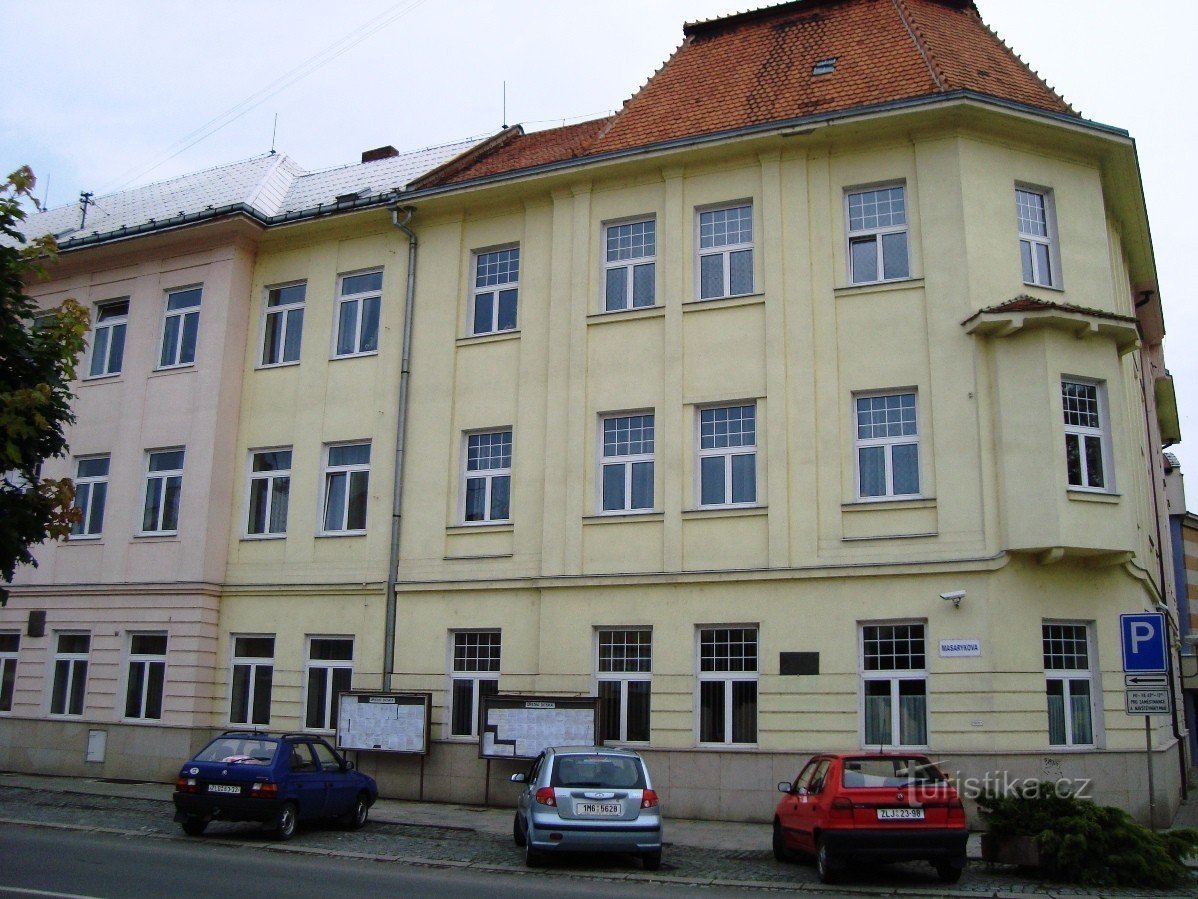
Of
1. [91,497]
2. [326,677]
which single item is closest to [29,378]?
[326,677]

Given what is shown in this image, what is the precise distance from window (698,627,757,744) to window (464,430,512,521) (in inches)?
180

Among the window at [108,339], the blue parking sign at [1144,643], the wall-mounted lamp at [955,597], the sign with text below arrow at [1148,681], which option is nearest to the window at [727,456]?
the wall-mounted lamp at [955,597]

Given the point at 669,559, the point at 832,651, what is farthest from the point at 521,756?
the point at 832,651

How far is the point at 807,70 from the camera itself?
67.9ft

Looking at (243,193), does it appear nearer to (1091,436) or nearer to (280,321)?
(280,321)

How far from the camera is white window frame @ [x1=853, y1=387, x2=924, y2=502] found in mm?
17578

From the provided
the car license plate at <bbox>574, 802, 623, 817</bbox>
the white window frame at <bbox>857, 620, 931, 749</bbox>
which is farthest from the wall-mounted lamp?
the car license plate at <bbox>574, 802, 623, 817</bbox>

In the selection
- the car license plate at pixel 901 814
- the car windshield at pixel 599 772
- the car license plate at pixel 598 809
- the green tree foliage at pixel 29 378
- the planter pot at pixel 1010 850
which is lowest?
the planter pot at pixel 1010 850

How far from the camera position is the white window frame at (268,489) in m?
22.7

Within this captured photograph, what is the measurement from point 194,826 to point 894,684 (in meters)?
10.3

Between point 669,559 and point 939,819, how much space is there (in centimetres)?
734

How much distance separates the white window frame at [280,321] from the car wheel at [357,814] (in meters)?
10.1

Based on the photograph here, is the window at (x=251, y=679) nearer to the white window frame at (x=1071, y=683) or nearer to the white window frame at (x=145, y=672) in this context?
the white window frame at (x=145, y=672)

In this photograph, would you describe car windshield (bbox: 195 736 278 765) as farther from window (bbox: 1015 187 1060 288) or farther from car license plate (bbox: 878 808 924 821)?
window (bbox: 1015 187 1060 288)
